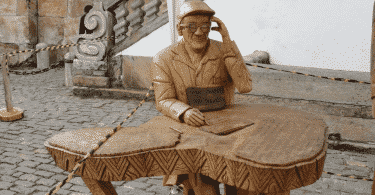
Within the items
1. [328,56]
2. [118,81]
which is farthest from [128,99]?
[328,56]

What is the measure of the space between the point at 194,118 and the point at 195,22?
0.60 metres

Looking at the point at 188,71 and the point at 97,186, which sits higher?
the point at 188,71

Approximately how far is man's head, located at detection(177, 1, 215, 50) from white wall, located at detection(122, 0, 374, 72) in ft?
11.0

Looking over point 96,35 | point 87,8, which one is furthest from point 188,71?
point 87,8

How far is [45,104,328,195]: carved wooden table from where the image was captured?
62.3 inches

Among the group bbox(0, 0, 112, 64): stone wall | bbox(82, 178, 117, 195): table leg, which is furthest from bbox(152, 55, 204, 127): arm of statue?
bbox(0, 0, 112, 64): stone wall

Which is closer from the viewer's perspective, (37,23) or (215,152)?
(215,152)

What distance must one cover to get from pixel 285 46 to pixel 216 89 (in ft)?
10.9

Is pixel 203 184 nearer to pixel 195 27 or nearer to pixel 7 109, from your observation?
pixel 195 27

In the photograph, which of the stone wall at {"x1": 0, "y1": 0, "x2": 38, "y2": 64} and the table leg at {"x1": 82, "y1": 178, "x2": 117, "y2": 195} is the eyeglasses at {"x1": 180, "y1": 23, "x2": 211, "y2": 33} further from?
the stone wall at {"x1": 0, "y1": 0, "x2": 38, "y2": 64}

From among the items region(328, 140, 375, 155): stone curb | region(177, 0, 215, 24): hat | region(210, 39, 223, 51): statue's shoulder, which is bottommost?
region(328, 140, 375, 155): stone curb

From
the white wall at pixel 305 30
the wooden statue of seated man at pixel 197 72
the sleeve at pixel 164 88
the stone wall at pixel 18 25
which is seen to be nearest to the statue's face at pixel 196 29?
the wooden statue of seated man at pixel 197 72

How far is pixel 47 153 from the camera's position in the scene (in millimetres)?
3996

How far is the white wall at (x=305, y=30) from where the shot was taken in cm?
474
